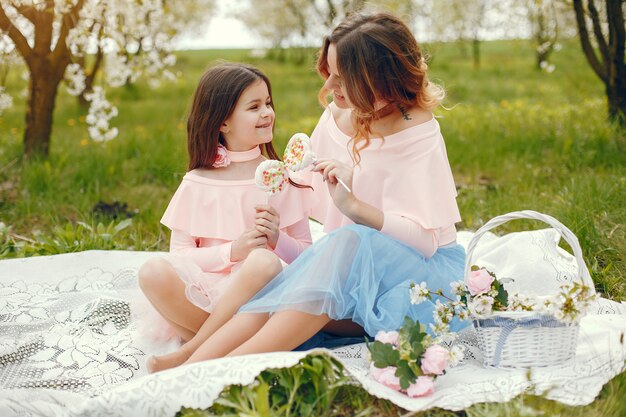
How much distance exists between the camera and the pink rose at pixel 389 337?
2.21 meters

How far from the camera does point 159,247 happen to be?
3906mm

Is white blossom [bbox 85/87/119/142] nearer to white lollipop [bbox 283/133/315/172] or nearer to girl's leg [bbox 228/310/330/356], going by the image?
white lollipop [bbox 283/133/315/172]

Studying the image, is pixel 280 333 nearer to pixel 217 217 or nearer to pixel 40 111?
pixel 217 217

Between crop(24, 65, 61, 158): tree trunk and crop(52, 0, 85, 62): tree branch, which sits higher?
crop(52, 0, 85, 62): tree branch

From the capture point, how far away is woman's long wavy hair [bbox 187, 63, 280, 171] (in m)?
2.75

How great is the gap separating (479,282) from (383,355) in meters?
0.35

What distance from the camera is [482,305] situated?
225 cm

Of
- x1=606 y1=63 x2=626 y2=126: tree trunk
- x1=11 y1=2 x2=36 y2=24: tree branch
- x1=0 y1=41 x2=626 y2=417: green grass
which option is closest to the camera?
x1=0 y1=41 x2=626 y2=417: green grass

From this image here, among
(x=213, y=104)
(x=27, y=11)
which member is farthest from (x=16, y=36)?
(x=213, y=104)

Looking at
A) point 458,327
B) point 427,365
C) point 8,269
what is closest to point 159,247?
point 8,269

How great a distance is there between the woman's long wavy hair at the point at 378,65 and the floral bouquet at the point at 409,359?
709mm

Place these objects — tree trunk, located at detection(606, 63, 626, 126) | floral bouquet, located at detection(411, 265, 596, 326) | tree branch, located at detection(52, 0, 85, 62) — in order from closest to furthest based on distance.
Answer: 1. floral bouquet, located at detection(411, 265, 596, 326)
2. tree branch, located at detection(52, 0, 85, 62)
3. tree trunk, located at detection(606, 63, 626, 126)

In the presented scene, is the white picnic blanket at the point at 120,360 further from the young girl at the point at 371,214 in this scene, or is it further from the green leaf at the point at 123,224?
the green leaf at the point at 123,224

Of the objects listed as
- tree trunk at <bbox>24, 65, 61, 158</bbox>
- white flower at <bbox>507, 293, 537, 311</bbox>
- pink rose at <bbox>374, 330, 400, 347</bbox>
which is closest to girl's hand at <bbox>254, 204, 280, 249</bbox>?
pink rose at <bbox>374, 330, 400, 347</bbox>
